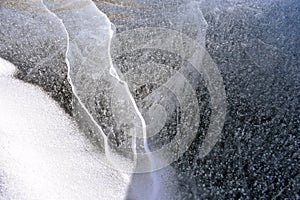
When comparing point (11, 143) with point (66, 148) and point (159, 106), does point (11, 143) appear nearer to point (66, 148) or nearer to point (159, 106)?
point (66, 148)

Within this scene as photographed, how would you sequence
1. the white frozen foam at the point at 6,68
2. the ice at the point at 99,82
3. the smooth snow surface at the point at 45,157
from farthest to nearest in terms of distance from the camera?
the white frozen foam at the point at 6,68 < the ice at the point at 99,82 < the smooth snow surface at the point at 45,157

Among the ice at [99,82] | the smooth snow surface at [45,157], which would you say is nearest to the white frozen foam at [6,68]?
the smooth snow surface at [45,157]

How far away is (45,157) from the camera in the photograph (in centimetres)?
170

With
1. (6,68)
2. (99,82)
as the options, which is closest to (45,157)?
(99,82)

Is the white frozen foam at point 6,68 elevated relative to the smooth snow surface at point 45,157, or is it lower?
elevated

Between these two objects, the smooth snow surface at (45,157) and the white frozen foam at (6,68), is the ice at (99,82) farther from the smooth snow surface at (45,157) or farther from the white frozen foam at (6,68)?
the white frozen foam at (6,68)

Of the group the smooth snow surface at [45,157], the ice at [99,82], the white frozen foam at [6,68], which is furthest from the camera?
the white frozen foam at [6,68]

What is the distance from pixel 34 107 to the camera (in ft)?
6.35

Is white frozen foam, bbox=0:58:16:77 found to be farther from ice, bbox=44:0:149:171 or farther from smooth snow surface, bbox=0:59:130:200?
Result: ice, bbox=44:0:149:171

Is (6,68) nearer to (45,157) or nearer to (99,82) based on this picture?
(99,82)

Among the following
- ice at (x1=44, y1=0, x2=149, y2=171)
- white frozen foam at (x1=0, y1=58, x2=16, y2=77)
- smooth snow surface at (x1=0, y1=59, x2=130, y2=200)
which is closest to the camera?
smooth snow surface at (x1=0, y1=59, x2=130, y2=200)

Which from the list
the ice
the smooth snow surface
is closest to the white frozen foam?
the smooth snow surface

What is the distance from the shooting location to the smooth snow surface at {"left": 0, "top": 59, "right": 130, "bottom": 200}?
5.15 feet

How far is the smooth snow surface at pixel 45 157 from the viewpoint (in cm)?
157
